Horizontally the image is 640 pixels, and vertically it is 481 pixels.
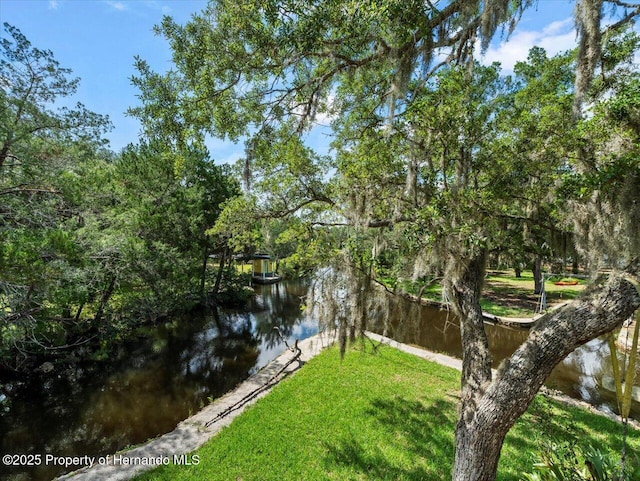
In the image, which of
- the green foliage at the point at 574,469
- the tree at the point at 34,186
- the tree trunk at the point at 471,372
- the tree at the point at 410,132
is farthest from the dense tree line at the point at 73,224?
the green foliage at the point at 574,469

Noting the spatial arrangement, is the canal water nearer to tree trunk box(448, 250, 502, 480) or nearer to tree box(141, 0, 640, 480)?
tree trunk box(448, 250, 502, 480)

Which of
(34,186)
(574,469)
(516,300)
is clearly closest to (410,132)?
(574,469)

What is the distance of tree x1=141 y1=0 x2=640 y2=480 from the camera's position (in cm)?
242

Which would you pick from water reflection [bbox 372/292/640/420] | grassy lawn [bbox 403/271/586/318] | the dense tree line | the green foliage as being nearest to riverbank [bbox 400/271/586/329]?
grassy lawn [bbox 403/271/586/318]

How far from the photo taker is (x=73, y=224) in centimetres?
620

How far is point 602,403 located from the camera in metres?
6.42

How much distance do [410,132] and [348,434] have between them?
183 inches

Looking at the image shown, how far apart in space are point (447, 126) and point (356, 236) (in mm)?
1758

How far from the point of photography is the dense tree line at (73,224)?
4.53 metres

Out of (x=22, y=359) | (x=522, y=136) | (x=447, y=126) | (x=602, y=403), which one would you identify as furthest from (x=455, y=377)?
(x=22, y=359)

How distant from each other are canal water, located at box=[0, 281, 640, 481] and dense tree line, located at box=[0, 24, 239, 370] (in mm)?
907

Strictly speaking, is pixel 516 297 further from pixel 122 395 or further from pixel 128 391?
pixel 122 395

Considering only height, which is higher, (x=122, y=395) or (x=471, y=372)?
(x=471, y=372)

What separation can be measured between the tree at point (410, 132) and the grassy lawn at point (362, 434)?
1.58m
